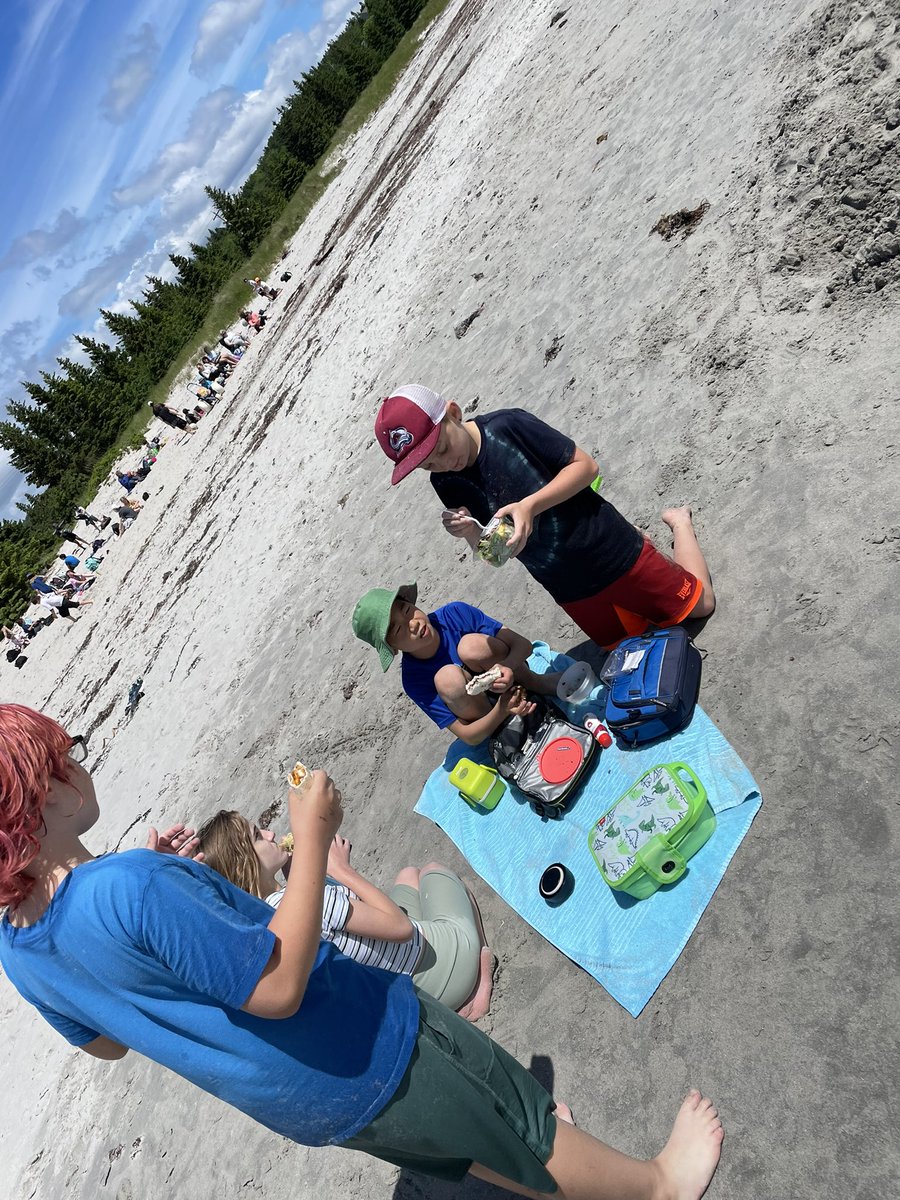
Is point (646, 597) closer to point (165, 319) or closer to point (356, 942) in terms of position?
point (356, 942)

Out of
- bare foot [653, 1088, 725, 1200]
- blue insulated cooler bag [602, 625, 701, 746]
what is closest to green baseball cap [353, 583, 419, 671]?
blue insulated cooler bag [602, 625, 701, 746]

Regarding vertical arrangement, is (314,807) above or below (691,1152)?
above

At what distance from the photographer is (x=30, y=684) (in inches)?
760

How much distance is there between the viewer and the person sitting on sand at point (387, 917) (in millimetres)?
3113

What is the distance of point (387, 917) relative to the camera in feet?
10.5

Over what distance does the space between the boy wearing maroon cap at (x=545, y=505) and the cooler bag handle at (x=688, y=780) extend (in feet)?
2.67

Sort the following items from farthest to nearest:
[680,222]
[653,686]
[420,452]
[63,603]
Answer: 1. [63,603]
2. [680,222]
3. [653,686]
4. [420,452]

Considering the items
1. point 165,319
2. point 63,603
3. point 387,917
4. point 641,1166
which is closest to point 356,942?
point 387,917

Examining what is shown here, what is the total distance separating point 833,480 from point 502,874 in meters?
2.59

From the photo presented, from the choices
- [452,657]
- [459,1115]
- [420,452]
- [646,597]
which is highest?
[420,452]

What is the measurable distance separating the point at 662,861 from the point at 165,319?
1788 inches

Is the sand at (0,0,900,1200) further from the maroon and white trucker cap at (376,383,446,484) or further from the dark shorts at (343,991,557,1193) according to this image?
the maroon and white trucker cap at (376,383,446,484)

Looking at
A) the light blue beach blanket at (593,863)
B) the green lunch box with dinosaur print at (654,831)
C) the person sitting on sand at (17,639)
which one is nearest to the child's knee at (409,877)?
the light blue beach blanket at (593,863)

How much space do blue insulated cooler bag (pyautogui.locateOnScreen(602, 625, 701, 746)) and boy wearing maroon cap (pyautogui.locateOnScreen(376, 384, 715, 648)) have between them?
0.23m
